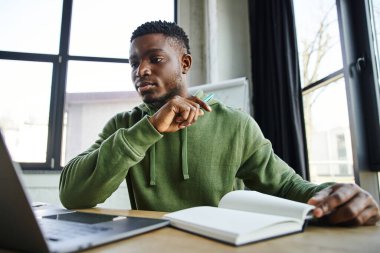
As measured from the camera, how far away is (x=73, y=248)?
1.21 ft

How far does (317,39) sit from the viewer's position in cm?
212

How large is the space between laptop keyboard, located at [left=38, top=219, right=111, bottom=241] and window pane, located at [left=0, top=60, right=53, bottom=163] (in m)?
2.49

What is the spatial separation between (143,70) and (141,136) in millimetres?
403

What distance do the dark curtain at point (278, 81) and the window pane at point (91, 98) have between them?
129 cm

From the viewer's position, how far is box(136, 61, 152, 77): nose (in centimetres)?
113

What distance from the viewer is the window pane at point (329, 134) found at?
5.84ft

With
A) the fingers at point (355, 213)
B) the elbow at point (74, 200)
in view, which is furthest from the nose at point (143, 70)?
the fingers at point (355, 213)

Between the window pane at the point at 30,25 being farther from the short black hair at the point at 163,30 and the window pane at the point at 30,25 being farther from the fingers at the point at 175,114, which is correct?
the fingers at the point at 175,114

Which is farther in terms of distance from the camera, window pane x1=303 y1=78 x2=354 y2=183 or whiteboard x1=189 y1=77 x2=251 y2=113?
whiteboard x1=189 y1=77 x2=251 y2=113

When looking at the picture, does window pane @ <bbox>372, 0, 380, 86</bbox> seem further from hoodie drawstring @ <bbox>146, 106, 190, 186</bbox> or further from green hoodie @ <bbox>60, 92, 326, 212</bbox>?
hoodie drawstring @ <bbox>146, 106, 190, 186</bbox>

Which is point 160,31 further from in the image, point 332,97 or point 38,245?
point 332,97

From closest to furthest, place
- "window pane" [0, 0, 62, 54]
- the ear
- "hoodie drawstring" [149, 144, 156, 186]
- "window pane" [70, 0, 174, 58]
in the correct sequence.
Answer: "hoodie drawstring" [149, 144, 156, 186] → the ear → "window pane" [0, 0, 62, 54] → "window pane" [70, 0, 174, 58]

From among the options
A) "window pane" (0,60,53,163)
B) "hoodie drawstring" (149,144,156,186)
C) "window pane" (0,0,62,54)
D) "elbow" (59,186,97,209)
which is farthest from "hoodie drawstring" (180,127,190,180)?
"window pane" (0,0,62,54)

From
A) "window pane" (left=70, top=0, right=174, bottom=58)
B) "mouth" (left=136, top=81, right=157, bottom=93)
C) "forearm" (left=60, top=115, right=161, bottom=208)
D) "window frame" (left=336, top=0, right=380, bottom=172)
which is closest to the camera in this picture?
"forearm" (left=60, top=115, right=161, bottom=208)
